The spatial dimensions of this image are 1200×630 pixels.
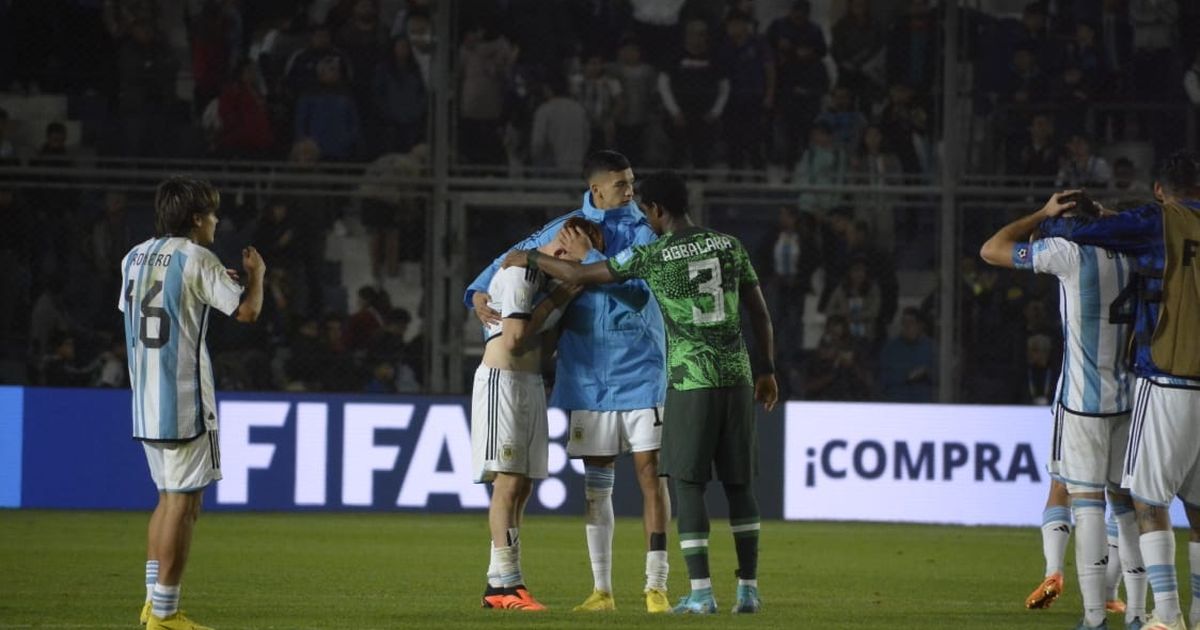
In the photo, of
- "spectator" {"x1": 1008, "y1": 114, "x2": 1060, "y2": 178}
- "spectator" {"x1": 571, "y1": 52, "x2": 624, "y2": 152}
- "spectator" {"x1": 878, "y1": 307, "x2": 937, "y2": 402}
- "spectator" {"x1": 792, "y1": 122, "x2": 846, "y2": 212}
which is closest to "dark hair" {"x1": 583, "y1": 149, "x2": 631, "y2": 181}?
"spectator" {"x1": 878, "y1": 307, "x2": 937, "y2": 402}

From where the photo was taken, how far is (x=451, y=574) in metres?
11.0

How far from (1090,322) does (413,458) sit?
873cm

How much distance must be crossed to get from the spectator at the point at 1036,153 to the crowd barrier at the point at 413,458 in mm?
3500

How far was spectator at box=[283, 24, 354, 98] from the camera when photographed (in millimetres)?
18703

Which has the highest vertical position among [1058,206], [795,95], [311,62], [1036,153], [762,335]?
[311,62]

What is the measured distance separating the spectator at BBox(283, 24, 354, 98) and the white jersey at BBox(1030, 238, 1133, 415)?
39.0 ft

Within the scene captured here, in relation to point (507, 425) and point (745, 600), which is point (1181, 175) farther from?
point (507, 425)

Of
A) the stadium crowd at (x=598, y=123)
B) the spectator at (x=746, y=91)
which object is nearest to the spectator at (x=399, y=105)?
the stadium crowd at (x=598, y=123)

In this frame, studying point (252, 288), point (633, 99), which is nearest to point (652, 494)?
point (252, 288)

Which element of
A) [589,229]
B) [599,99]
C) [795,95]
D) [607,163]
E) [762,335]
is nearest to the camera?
[762,335]

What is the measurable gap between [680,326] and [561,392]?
40.3 inches

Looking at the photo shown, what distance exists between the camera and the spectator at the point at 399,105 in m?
18.5

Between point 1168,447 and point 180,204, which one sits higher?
point 180,204

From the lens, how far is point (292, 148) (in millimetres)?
18391
